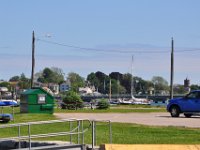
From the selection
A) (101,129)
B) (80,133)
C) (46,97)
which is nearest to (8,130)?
(101,129)

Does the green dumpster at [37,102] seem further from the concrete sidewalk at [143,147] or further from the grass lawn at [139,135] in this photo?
the concrete sidewalk at [143,147]

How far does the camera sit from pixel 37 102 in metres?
39.8

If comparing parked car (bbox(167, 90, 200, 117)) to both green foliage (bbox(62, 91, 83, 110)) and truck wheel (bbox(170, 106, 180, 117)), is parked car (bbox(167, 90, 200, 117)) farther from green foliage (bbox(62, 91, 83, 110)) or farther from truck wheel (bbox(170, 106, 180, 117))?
green foliage (bbox(62, 91, 83, 110))

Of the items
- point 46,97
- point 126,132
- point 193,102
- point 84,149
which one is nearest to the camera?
point 84,149

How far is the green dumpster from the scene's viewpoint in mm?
39750

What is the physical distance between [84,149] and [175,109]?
19.5 m

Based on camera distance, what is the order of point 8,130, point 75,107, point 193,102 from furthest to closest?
point 75,107, point 193,102, point 8,130

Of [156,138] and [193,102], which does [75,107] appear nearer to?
[193,102]

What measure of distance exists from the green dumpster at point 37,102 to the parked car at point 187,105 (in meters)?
8.31

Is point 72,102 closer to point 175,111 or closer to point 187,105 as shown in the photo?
point 175,111

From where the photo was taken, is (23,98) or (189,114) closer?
(189,114)

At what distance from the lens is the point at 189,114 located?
3488 cm

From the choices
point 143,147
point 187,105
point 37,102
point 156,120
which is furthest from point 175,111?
point 143,147

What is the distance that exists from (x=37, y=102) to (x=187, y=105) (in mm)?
10271
